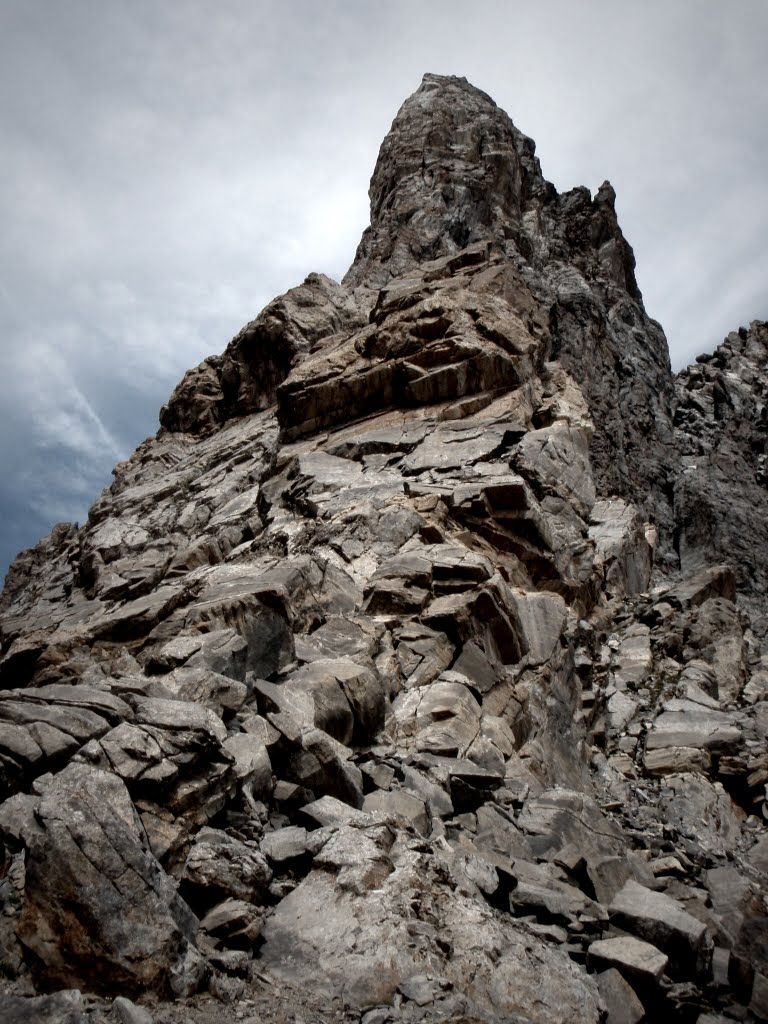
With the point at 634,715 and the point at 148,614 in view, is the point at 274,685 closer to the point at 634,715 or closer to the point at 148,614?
the point at 148,614

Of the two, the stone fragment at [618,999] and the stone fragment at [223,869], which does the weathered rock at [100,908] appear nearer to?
the stone fragment at [223,869]

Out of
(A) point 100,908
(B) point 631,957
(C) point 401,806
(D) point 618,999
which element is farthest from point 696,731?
(A) point 100,908

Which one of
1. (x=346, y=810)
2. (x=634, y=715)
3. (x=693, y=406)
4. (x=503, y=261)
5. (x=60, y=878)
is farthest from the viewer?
(x=693, y=406)

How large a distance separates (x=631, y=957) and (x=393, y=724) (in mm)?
6394

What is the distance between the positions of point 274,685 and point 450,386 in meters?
17.3

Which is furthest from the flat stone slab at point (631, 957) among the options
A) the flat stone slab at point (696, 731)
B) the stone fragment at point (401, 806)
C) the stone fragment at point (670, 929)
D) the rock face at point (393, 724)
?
the flat stone slab at point (696, 731)

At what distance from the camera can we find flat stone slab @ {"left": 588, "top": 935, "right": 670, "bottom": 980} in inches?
280

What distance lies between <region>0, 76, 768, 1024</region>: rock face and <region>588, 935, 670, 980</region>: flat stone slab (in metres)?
0.04

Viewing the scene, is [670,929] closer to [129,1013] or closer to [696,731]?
[129,1013]

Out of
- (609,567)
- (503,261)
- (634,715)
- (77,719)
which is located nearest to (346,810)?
(77,719)

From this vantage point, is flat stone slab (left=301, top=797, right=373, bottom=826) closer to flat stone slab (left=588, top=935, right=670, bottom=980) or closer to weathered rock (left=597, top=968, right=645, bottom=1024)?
flat stone slab (left=588, top=935, right=670, bottom=980)

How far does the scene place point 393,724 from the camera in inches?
516

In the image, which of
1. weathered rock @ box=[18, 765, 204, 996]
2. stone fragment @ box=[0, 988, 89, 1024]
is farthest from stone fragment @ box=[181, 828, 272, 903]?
stone fragment @ box=[0, 988, 89, 1024]

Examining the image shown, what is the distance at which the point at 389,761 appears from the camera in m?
11.2
